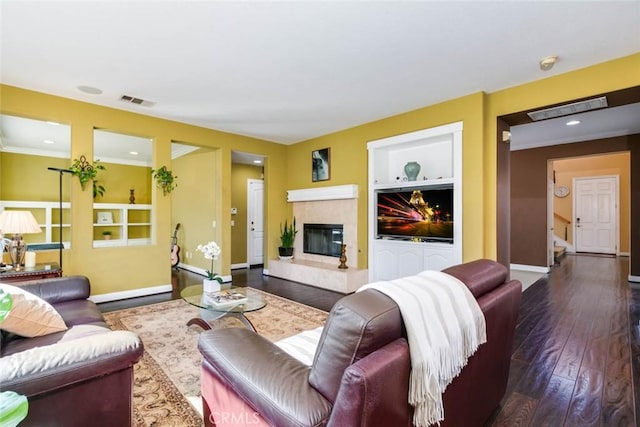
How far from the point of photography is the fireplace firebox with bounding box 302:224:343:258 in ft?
17.0

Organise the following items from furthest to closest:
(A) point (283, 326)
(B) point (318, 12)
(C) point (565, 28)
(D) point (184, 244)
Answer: (D) point (184, 244)
(A) point (283, 326)
(C) point (565, 28)
(B) point (318, 12)

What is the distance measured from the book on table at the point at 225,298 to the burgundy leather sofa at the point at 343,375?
4.00ft

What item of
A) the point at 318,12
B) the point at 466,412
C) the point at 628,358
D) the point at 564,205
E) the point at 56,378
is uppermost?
the point at 318,12

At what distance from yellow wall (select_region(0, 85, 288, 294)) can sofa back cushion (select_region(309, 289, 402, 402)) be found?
4171 mm

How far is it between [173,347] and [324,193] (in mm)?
3325

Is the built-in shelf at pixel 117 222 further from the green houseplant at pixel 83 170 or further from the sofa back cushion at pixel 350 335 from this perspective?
the sofa back cushion at pixel 350 335

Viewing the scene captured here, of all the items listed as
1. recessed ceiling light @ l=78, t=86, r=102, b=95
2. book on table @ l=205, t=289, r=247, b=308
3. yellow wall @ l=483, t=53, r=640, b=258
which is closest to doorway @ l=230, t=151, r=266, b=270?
recessed ceiling light @ l=78, t=86, r=102, b=95

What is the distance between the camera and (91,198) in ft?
13.1

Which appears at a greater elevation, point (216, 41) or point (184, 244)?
point (216, 41)

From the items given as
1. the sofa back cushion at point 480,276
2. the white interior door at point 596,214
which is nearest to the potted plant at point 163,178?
the sofa back cushion at point 480,276

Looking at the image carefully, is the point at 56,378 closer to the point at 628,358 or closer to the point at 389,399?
the point at 389,399

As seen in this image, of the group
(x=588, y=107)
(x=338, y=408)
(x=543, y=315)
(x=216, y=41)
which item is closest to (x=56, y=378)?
(x=338, y=408)

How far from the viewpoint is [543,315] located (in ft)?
11.3

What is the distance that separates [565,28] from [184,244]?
674 centimetres
